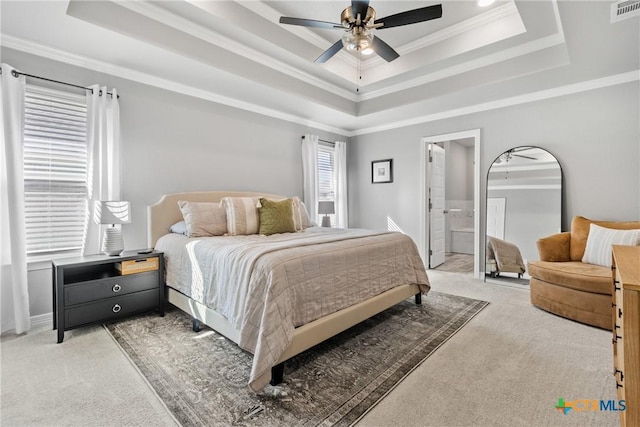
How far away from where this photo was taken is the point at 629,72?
3.24 meters

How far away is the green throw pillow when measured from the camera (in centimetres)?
328

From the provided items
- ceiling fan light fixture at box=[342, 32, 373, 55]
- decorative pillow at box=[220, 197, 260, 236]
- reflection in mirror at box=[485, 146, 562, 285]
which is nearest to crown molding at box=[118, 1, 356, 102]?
ceiling fan light fixture at box=[342, 32, 373, 55]

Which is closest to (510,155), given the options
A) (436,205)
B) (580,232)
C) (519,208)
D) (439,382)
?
(519,208)

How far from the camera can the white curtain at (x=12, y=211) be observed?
247cm

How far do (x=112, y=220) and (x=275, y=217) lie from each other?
4.98 feet

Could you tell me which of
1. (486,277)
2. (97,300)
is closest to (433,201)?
(486,277)

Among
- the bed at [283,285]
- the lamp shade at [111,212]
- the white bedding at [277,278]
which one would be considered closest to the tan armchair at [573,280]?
the bed at [283,285]

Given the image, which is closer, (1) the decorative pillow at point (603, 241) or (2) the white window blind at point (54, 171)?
(2) the white window blind at point (54, 171)

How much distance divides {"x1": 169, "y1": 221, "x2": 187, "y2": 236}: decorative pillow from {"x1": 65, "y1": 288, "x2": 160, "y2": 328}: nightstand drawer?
63 centimetres

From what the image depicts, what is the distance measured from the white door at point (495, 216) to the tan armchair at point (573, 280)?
0.72 m

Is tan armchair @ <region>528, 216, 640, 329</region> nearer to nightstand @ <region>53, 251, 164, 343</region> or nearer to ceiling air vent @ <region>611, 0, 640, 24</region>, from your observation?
ceiling air vent @ <region>611, 0, 640, 24</region>

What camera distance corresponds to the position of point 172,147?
11.5ft

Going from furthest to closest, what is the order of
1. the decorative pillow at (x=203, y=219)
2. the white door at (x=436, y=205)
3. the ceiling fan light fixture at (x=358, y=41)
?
the white door at (x=436, y=205) → the decorative pillow at (x=203, y=219) → the ceiling fan light fixture at (x=358, y=41)

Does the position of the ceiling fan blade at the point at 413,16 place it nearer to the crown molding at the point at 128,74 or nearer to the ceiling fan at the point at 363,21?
the ceiling fan at the point at 363,21
